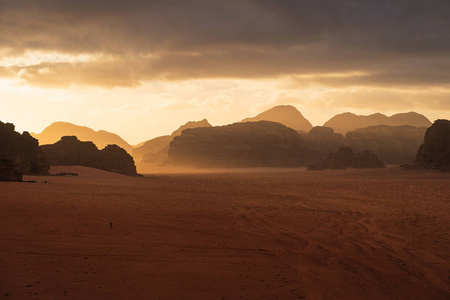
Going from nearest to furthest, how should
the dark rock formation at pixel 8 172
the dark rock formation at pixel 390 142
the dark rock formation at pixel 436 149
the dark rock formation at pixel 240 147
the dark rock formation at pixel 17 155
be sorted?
the dark rock formation at pixel 8 172, the dark rock formation at pixel 17 155, the dark rock formation at pixel 436 149, the dark rock formation at pixel 240 147, the dark rock formation at pixel 390 142

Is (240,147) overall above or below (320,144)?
below

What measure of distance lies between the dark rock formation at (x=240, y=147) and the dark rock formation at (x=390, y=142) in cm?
1989

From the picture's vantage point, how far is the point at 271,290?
662 centimetres

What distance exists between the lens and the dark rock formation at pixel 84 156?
4400 cm

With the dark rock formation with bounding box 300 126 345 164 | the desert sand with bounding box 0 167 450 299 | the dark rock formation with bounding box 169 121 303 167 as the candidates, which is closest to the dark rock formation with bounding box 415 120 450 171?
the desert sand with bounding box 0 167 450 299

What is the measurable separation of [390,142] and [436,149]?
245ft

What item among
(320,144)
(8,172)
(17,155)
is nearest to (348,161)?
(320,144)

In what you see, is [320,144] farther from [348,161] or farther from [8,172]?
[8,172]

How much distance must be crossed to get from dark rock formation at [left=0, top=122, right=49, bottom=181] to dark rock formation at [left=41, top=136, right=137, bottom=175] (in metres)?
9.08

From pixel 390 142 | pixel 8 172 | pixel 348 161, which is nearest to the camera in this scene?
pixel 8 172

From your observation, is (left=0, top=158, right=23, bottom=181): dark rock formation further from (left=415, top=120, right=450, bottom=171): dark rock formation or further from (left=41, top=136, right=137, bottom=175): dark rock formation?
(left=415, top=120, right=450, bottom=171): dark rock formation

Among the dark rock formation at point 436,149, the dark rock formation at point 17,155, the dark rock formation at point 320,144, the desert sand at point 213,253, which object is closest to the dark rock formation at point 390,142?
the dark rock formation at point 320,144

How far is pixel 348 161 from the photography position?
71312 mm

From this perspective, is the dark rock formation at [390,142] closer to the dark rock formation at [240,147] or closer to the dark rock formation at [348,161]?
the dark rock formation at [240,147]
